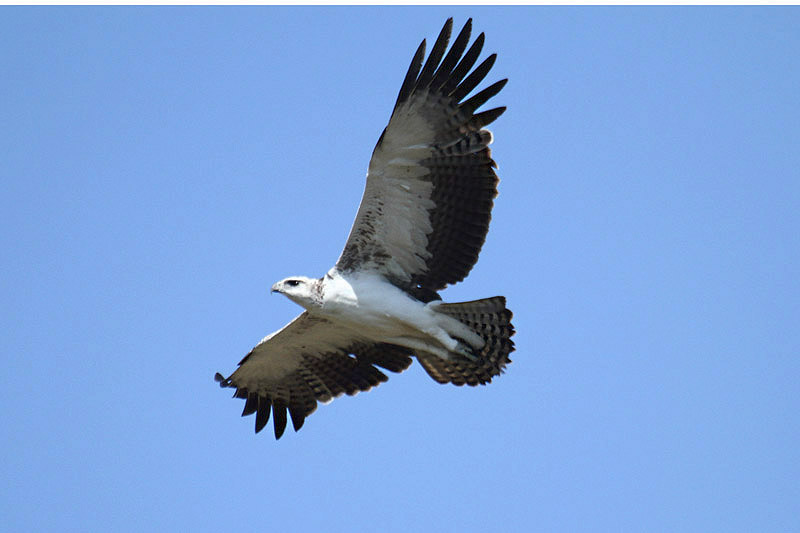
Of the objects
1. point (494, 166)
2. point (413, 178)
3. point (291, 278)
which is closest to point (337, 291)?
point (291, 278)

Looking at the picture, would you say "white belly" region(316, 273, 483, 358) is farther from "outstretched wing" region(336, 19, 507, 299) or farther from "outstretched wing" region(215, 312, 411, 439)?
"outstretched wing" region(215, 312, 411, 439)

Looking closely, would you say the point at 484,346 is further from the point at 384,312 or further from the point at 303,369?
the point at 303,369

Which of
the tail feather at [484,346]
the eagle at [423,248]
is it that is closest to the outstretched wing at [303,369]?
the eagle at [423,248]

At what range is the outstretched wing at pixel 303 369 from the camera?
13930 mm

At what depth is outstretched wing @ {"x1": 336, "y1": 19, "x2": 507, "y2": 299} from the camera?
39.3 ft

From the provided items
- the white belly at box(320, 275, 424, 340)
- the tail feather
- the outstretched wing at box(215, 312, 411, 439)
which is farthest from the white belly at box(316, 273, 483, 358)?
the outstretched wing at box(215, 312, 411, 439)

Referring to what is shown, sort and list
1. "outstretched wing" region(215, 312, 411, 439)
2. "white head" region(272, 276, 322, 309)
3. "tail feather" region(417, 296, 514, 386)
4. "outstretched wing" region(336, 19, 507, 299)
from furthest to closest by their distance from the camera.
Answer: "outstretched wing" region(215, 312, 411, 439) → "tail feather" region(417, 296, 514, 386) → "white head" region(272, 276, 322, 309) → "outstretched wing" region(336, 19, 507, 299)

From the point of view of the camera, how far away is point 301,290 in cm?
1252

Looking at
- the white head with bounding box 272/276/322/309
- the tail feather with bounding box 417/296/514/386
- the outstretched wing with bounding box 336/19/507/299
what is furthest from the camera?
the tail feather with bounding box 417/296/514/386

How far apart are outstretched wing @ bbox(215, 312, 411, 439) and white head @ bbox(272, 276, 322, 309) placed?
962 mm

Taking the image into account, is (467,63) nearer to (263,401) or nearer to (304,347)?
(304,347)

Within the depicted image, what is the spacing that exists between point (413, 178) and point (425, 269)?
124 centimetres

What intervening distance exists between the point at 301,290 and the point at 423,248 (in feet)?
5.22

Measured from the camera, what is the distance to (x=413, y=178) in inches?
487
